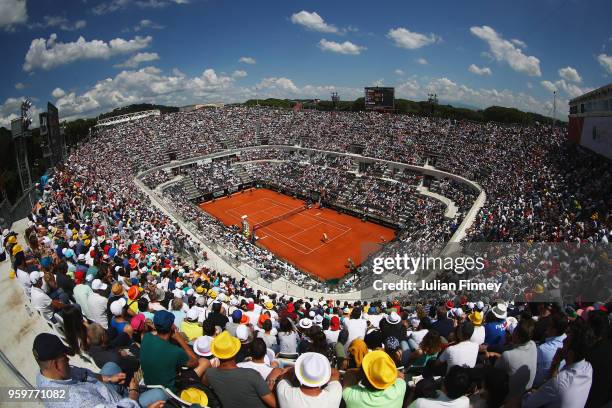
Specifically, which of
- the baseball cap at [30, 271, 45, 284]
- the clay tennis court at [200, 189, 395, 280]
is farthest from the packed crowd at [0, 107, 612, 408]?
the clay tennis court at [200, 189, 395, 280]

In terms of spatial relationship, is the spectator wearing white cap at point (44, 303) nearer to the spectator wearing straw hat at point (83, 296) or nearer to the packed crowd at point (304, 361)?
the packed crowd at point (304, 361)

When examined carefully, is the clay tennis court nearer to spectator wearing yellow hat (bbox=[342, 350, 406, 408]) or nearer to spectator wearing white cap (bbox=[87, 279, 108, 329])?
spectator wearing white cap (bbox=[87, 279, 108, 329])

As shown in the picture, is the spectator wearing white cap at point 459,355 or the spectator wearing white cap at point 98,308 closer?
the spectator wearing white cap at point 459,355

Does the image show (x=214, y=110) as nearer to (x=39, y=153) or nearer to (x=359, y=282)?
(x=39, y=153)

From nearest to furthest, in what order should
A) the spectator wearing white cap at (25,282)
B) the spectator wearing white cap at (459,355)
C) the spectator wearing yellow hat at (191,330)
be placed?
1. the spectator wearing white cap at (459,355)
2. the spectator wearing yellow hat at (191,330)
3. the spectator wearing white cap at (25,282)

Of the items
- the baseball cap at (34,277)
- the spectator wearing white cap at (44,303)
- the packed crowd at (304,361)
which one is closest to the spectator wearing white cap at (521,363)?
the packed crowd at (304,361)

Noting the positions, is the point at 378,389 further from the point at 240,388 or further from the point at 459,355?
the point at 459,355
